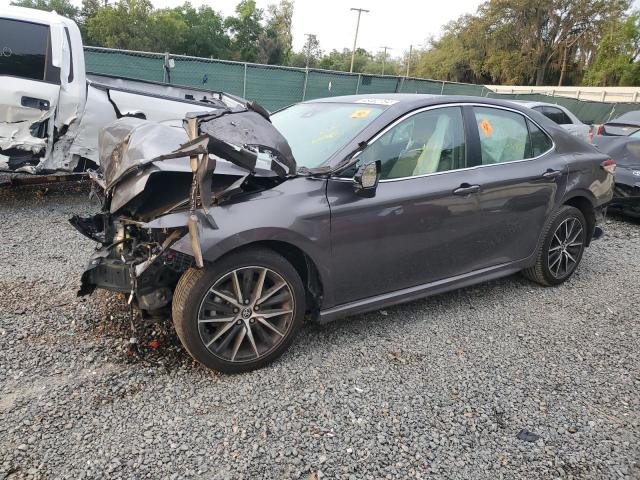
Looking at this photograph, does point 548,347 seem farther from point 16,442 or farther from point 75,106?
point 75,106

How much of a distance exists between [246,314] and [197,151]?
1.00 meters

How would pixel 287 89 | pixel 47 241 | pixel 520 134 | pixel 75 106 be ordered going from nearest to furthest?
pixel 520 134 < pixel 47 241 < pixel 75 106 < pixel 287 89

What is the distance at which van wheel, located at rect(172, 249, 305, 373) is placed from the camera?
270cm

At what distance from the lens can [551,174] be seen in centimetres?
411

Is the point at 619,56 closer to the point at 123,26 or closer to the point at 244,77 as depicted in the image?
the point at 244,77

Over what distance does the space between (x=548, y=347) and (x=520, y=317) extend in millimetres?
456

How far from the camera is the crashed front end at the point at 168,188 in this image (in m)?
2.55

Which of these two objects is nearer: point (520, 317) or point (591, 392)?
point (591, 392)

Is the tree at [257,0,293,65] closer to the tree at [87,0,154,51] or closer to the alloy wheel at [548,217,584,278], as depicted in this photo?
the tree at [87,0,154,51]

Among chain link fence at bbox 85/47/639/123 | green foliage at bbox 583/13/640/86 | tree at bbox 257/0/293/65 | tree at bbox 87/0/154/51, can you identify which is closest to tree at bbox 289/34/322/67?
tree at bbox 257/0/293/65

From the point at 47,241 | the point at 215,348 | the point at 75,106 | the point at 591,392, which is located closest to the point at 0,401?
the point at 215,348

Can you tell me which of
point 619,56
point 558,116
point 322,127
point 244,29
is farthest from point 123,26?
point 322,127

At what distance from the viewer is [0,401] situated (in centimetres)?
254

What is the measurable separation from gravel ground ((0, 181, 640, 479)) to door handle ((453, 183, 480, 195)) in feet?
3.38
